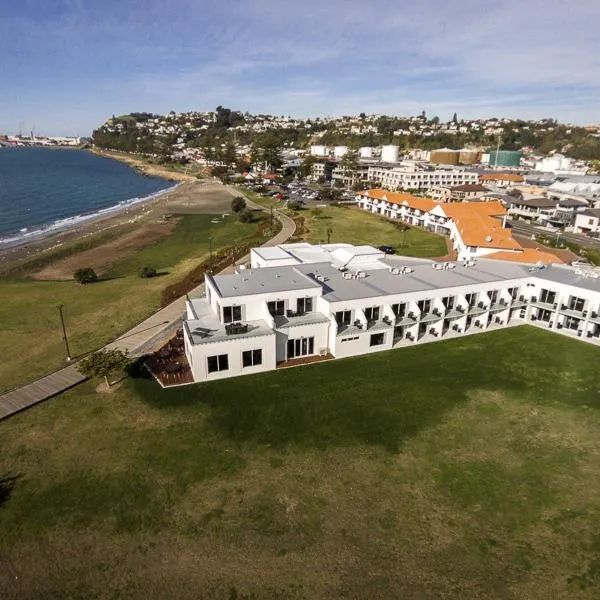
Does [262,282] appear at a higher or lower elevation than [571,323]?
higher

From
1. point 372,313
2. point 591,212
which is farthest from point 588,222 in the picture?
point 372,313

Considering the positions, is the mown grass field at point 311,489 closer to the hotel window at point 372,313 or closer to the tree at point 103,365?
the tree at point 103,365

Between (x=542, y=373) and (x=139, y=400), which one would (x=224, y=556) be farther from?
(x=542, y=373)

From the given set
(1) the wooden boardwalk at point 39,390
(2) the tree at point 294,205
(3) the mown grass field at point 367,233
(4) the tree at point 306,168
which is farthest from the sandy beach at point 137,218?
(1) the wooden boardwalk at point 39,390

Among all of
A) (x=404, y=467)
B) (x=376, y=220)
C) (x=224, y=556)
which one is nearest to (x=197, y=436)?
(x=224, y=556)

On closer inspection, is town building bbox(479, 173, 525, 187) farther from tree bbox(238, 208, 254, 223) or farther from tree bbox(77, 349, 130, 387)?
tree bbox(77, 349, 130, 387)

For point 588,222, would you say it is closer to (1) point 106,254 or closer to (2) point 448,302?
(2) point 448,302
